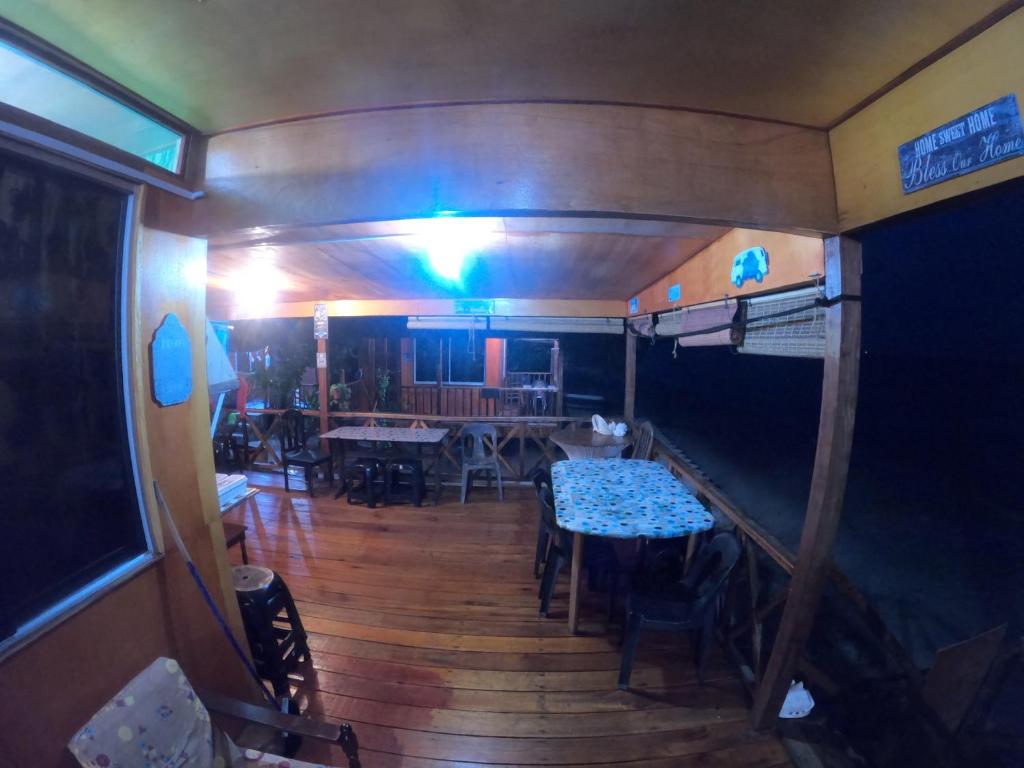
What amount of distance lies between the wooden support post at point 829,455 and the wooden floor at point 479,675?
48 cm

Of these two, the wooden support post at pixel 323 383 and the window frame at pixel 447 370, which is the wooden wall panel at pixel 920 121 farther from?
the window frame at pixel 447 370

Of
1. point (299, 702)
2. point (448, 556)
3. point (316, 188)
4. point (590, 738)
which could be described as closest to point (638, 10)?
point (316, 188)

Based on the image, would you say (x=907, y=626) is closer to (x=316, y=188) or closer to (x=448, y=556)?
(x=448, y=556)

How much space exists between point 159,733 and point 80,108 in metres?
1.88

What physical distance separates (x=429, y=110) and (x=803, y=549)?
7.23ft

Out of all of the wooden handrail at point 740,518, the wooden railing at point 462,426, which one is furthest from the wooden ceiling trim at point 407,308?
the wooden handrail at point 740,518

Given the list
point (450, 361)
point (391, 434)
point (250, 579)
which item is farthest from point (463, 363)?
point (250, 579)

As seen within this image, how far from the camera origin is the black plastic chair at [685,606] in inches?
70.1

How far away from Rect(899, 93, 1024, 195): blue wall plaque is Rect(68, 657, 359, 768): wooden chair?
234 centimetres

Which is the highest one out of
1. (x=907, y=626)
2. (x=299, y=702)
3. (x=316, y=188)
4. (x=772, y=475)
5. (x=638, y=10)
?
(x=638, y=10)

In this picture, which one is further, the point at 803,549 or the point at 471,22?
the point at 803,549

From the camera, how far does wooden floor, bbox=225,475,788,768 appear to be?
1545mm

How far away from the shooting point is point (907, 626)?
2121 mm

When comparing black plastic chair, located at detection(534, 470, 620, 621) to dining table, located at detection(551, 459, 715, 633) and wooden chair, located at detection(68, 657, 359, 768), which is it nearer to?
dining table, located at detection(551, 459, 715, 633)
